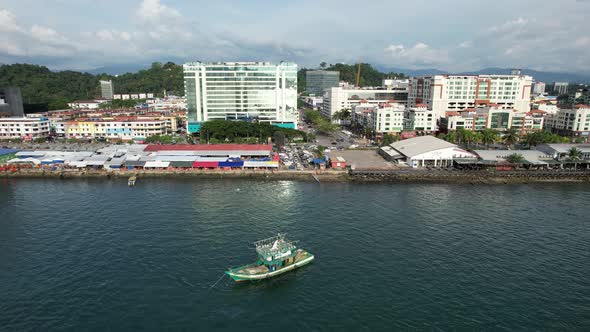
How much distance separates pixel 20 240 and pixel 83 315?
12745mm

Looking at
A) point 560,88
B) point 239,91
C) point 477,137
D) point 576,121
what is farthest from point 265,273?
point 560,88

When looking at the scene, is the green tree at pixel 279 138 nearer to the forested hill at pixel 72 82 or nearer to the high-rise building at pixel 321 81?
the forested hill at pixel 72 82

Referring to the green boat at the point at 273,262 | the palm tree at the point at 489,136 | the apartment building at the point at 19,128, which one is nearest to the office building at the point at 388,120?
the palm tree at the point at 489,136

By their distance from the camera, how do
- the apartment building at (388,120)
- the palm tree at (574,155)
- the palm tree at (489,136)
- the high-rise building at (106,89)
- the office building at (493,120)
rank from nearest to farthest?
the palm tree at (574,155), the palm tree at (489,136), the office building at (493,120), the apartment building at (388,120), the high-rise building at (106,89)

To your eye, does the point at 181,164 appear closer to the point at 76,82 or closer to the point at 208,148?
the point at 208,148

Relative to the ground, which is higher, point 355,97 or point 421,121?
point 355,97

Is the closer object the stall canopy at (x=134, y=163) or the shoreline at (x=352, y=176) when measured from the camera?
the shoreline at (x=352, y=176)

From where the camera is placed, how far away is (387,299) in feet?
72.5

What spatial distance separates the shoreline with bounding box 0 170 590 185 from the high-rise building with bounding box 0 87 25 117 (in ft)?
142

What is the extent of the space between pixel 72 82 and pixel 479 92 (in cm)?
16063

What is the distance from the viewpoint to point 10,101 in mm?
81438

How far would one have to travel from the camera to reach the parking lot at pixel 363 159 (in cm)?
5109

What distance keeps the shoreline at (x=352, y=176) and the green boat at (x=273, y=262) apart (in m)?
21.1

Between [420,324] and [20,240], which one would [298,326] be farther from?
[20,240]
